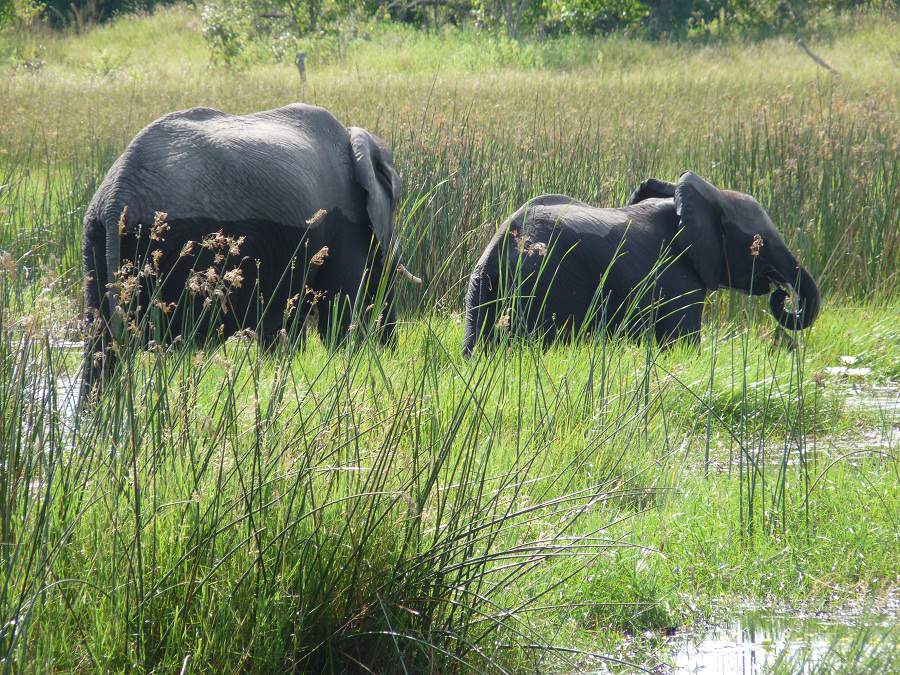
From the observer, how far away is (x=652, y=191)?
19.5ft

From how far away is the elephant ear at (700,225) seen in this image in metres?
5.44

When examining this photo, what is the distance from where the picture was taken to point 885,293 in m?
6.57

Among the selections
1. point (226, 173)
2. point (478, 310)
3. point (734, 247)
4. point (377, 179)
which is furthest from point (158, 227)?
point (734, 247)

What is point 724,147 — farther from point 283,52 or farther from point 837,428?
point 283,52

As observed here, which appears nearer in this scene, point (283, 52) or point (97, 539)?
point (97, 539)

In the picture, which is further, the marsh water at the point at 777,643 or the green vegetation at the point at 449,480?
the marsh water at the point at 777,643

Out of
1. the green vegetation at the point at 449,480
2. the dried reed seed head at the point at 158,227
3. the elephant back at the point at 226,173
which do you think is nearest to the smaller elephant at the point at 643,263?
the green vegetation at the point at 449,480

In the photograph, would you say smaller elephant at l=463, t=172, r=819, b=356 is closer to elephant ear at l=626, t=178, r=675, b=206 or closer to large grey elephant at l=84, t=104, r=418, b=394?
elephant ear at l=626, t=178, r=675, b=206

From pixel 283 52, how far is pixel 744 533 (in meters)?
23.3

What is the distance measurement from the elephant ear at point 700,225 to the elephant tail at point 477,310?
1094mm

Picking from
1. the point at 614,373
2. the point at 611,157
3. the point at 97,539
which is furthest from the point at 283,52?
the point at 97,539

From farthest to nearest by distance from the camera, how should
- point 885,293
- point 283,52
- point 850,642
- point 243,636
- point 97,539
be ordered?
1. point 283,52
2. point 885,293
3. point 850,642
4. point 97,539
5. point 243,636

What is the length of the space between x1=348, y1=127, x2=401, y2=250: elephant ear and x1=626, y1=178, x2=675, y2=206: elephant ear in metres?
1.31

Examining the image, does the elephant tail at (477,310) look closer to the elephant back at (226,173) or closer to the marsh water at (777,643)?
the elephant back at (226,173)
